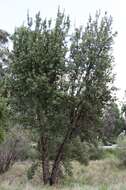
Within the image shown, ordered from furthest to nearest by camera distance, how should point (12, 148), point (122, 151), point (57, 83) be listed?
point (122, 151) < point (12, 148) < point (57, 83)

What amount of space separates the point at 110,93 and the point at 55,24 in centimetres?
361

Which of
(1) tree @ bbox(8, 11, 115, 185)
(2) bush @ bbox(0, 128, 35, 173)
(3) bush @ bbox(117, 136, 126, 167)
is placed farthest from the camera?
(3) bush @ bbox(117, 136, 126, 167)

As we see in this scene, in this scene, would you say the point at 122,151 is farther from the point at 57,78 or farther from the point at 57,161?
the point at 57,78

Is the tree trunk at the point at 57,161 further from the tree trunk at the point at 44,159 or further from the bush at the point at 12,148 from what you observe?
the bush at the point at 12,148

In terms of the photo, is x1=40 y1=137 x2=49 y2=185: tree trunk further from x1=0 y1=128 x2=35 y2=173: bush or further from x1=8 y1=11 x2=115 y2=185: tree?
x1=0 y1=128 x2=35 y2=173: bush

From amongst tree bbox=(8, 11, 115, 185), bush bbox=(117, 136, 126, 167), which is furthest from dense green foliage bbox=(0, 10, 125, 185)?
bush bbox=(117, 136, 126, 167)

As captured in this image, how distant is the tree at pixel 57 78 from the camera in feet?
41.2

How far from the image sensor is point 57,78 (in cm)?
1298

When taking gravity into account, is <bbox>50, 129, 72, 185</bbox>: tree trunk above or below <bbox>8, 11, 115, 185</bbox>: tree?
below

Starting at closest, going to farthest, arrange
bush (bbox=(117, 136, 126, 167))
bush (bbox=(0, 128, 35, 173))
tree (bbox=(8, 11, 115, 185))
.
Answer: tree (bbox=(8, 11, 115, 185)) → bush (bbox=(0, 128, 35, 173)) → bush (bbox=(117, 136, 126, 167))

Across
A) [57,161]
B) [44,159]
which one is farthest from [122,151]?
[44,159]

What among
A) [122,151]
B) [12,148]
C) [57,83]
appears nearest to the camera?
[57,83]

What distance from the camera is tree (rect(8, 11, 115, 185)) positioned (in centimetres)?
1257

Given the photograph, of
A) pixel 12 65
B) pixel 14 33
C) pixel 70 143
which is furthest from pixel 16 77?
pixel 70 143
